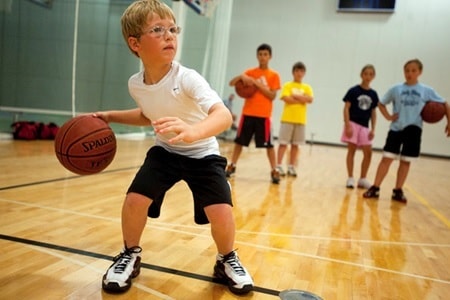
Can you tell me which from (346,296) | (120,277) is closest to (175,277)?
(120,277)

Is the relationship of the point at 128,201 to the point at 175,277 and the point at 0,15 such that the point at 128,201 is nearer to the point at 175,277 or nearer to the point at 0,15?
the point at 175,277

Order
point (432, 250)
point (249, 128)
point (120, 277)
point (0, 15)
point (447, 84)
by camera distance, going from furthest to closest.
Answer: point (447, 84), point (0, 15), point (249, 128), point (432, 250), point (120, 277)

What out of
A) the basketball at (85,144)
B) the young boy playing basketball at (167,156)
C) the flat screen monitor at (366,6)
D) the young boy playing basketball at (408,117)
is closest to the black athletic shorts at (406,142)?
the young boy playing basketball at (408,117)

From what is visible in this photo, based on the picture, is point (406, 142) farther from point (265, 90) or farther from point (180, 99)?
point (180, 99)

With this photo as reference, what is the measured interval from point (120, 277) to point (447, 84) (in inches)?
493

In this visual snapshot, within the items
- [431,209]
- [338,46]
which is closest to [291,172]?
[431,209]

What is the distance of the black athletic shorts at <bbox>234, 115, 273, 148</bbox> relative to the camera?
15.3 ft

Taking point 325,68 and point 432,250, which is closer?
point 432,250

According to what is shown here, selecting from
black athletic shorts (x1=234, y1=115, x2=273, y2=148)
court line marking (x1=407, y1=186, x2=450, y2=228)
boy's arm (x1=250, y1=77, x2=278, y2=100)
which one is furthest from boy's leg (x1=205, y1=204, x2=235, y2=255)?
boy's arm (x1=250, y1=77, x2=278, y2=100)

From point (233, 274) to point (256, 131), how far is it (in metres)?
3.13

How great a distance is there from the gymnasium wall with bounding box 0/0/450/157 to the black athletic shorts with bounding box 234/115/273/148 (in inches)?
142

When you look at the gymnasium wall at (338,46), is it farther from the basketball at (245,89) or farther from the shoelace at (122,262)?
the shoelace at (122,262)

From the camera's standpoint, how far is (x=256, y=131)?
4730 millimetres

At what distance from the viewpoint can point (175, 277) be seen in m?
1.76
